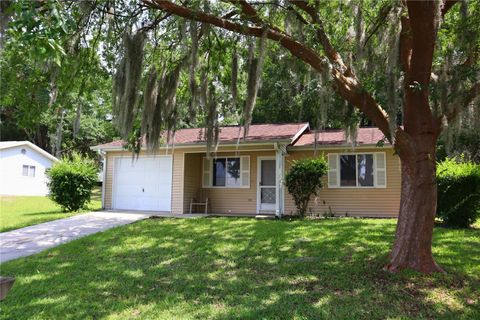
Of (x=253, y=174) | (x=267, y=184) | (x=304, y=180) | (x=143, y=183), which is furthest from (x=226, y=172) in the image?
(x=304, y=180)

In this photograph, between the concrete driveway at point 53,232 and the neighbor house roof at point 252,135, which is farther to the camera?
the neighbor house roof at point 252,135

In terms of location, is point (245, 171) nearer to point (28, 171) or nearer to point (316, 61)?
point (316, 61)

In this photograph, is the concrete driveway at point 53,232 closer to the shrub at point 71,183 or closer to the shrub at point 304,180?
the shrub at point 71,183

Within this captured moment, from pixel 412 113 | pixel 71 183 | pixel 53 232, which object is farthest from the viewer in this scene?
pixel 71 183

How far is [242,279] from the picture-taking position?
5.96 m

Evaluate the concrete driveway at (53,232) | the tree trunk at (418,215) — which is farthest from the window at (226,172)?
the tree trunk at (418,215)

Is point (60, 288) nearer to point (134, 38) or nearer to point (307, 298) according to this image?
point (307, 298)

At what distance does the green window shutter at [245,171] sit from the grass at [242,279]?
535 cm

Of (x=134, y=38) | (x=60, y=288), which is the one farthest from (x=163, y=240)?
(x=134, y=38)

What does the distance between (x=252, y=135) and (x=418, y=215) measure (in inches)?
356

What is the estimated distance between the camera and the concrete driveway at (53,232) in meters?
8.43

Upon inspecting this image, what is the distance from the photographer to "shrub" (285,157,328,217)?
12.5m

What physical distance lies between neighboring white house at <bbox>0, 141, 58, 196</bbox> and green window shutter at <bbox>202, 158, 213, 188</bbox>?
1477 centimetres

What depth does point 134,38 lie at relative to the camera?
635cm
